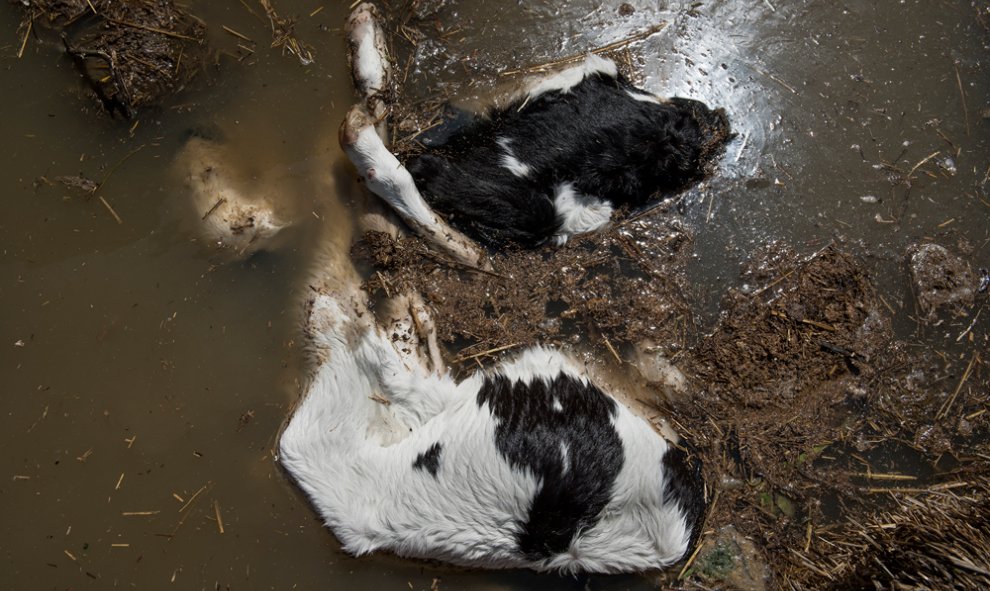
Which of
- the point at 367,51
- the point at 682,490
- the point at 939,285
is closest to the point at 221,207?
the point at 367,51

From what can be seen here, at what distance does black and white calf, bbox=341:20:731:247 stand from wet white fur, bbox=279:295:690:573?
2.50 ft

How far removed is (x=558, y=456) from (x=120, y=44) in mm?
3137

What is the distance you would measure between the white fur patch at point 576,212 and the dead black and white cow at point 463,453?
0.16ft

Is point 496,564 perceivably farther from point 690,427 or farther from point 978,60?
point 978,60

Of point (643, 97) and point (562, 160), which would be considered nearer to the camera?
point (562, 160)

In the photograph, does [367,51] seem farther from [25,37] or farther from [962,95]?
[962,95]

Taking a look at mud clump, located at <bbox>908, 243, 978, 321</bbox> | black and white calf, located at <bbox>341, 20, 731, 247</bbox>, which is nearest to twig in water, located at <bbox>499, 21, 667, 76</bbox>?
black and white calf, located at <bbox>341, 20, 731, 247</bbox>

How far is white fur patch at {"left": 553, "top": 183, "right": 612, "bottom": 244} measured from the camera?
133 inches

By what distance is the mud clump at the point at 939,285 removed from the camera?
12.8ft

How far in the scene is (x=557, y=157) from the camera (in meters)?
3.25

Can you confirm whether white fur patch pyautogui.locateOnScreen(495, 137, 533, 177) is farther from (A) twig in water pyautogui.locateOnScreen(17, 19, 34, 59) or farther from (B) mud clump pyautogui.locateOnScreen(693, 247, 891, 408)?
(A) twig in water pyautogui.locateOnScreen(17, 19, 34, 59)

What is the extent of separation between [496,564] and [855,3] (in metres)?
3.89

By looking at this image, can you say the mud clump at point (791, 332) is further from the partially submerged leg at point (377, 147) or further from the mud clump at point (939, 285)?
the partially submerged leg at point (377, 147)

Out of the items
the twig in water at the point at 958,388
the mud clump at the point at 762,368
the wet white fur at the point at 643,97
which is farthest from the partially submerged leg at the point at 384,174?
the twig in water at the point at 958,388
